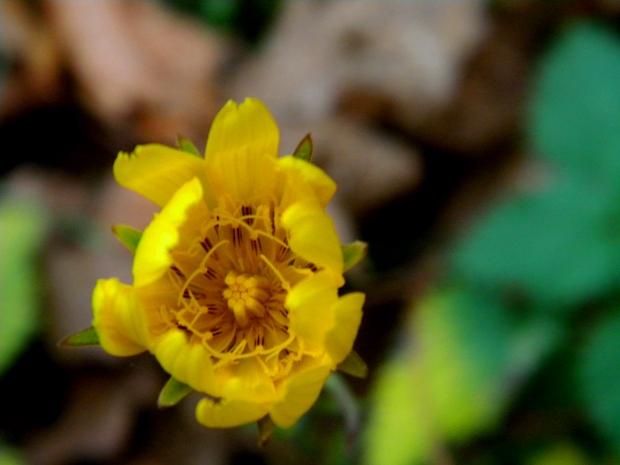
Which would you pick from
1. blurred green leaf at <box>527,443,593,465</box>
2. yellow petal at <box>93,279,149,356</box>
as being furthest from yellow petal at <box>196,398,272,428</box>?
blurred green leaf at <box>527,443,593,465</box>

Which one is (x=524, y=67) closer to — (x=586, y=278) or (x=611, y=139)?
(x=611, y=139)

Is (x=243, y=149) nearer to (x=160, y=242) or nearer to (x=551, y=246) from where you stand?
(x=160, y=242)

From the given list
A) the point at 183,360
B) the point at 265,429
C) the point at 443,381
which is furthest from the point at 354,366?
the point at 443,381

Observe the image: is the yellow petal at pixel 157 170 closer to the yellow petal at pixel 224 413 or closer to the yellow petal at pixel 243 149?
the yellow petal at pixel 243 149

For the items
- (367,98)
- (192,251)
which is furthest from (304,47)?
(192,251)

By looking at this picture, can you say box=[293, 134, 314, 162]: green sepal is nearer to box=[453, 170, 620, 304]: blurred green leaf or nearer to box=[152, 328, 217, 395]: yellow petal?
box=[152, 328, 217, 395]: yellow petal

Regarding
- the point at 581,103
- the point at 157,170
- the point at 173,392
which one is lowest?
the point at 173,392

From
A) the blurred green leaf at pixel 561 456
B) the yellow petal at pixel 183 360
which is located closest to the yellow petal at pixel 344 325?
the yellow petal at pixel 183 360
